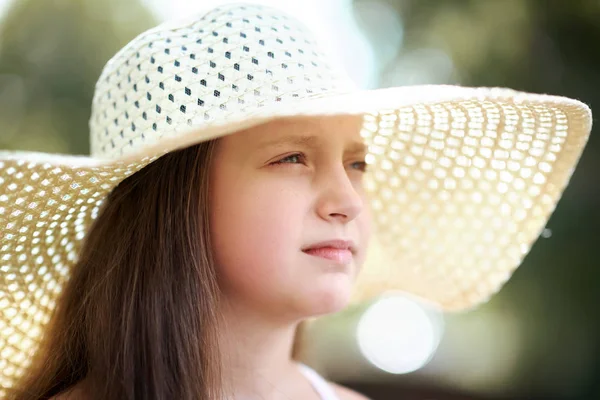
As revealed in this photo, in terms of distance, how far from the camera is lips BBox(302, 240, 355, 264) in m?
1.06

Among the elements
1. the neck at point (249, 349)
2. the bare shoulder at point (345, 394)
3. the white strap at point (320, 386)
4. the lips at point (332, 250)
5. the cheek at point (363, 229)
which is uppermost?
the cheek at point (363, 229)

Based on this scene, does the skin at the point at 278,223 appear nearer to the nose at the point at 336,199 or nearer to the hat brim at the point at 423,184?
the nose at the point at 336,199

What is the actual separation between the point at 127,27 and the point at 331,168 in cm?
424

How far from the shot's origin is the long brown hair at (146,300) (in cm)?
101

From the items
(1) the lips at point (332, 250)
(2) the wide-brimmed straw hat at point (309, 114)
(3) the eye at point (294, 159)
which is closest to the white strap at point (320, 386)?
(2) the wide-brimmed straw hat at point (309, 114)

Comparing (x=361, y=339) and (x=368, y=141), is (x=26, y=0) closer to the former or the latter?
(x=361, y=339)

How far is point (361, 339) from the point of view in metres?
4.64

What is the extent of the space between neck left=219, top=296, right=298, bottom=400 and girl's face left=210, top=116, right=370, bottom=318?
0.13ft

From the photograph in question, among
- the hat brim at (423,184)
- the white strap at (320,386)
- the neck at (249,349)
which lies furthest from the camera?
the white strap at (320,386)

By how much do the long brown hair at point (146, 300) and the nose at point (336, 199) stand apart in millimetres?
194

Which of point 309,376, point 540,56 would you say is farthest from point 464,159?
point 540,56

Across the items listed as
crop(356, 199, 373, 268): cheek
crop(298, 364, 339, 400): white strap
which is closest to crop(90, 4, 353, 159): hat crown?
crop(356, 199, 373, 268): cheek

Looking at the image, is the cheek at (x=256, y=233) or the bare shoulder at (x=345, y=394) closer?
the cheek at (x=256, y=233)

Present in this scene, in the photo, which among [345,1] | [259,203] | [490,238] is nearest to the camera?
[259,203]
